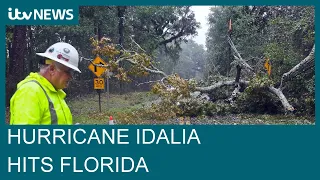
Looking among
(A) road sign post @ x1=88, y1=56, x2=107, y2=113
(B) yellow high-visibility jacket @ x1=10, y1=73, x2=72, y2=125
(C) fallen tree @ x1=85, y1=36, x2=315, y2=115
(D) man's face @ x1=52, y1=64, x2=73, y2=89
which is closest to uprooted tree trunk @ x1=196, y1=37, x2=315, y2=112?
(C) fallen tree @ x1=85, y1=36, x2=315, y2=115

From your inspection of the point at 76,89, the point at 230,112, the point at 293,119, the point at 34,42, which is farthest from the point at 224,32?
the point at 293,119

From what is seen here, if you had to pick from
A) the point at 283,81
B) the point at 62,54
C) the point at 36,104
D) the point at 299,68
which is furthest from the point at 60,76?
the point at 283,81

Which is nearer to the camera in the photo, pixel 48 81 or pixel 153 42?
pixel 48 81

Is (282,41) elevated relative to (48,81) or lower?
elevated

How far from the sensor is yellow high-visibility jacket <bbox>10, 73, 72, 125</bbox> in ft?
7.61

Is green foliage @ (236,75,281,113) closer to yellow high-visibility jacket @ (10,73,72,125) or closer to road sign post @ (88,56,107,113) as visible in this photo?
road sign post @ (88,56,107,113)

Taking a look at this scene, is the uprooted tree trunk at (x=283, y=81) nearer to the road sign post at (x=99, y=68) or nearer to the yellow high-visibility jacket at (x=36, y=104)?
the road sign post at (x=99, y=68)

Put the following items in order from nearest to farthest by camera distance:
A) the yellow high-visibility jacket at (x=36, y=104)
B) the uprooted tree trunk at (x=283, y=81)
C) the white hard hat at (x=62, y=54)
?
the yellow high-visibility jacket at (x=36, y=104), the white hard hat at (x=62, y=54), the uprooted tree trunk at (x=283, y=81)

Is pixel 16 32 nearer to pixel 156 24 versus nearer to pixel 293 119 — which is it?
pixel 293 119

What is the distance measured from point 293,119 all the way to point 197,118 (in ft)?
10.8

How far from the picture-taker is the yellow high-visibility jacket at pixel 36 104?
2320 mm

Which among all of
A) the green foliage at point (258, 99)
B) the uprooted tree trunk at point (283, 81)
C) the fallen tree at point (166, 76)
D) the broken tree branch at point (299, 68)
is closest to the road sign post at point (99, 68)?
the fallen tree at point (166, 76)

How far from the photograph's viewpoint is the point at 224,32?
3025cm

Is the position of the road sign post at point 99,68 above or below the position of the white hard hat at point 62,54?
above
